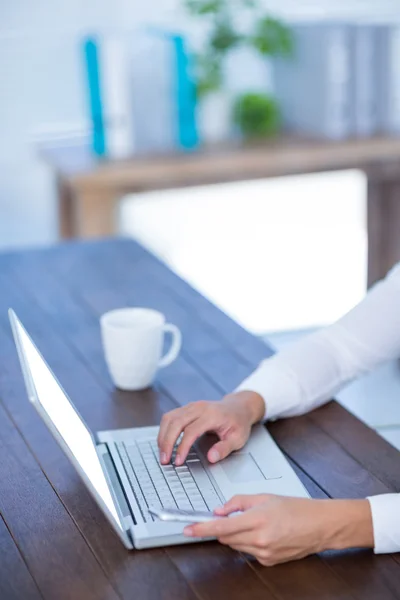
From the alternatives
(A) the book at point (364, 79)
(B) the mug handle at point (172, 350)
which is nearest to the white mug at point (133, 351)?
(B) the mug handle at point (172, 350)

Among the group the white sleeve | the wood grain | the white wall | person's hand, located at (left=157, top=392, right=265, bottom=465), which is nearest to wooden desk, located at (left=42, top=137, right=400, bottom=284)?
A: the white wall

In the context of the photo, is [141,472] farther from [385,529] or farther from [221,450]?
[385,529]

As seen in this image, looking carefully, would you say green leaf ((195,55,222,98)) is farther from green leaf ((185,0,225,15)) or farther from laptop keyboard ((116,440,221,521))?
laptop keyboard ((116,440,221,521))

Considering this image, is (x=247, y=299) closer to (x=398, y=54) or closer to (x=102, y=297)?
(x=398, y=54)

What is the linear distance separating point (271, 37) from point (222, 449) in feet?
7.34

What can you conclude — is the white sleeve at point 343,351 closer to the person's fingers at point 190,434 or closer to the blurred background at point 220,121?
the person's fingers at point 190,434

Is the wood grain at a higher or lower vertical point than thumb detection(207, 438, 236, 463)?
higher

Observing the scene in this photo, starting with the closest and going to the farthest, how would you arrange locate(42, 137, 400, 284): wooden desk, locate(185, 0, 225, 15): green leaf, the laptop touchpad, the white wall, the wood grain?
the wood grain, the laptop touchpad, locate(42, 137, 400, 284): wooden desk, locate(185, 0, 225, 15): green leaf, the white wall

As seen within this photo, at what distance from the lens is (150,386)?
1.51 metres

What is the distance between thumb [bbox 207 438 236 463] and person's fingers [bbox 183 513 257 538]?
0.67 feet

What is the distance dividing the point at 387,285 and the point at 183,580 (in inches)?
24.9

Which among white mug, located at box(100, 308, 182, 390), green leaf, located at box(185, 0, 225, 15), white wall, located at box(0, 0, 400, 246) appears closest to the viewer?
white mug, located at box(100, 308, 182, 390)

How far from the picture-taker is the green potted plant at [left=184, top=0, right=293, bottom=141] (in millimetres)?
3164

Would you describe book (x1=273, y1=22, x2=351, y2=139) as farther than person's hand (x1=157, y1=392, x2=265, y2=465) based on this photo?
Yes
